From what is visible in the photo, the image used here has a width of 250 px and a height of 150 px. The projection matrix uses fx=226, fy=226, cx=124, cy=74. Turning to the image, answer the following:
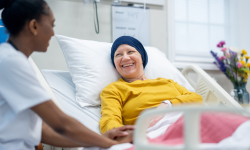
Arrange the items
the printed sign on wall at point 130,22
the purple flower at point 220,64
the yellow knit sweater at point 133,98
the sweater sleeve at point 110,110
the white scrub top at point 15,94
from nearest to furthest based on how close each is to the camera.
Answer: the white scrub top at point 15,94
the sweater sleeve at point 110,110
the yellow knit sweater at point 133,98
the printed sign on wall at point 130,22
the purple flower at point 220,64

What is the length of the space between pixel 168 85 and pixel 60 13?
114 cm

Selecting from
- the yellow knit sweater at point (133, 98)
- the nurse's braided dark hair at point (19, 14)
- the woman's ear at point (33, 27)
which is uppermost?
the nurse's braided dark hair at point (19, 14)

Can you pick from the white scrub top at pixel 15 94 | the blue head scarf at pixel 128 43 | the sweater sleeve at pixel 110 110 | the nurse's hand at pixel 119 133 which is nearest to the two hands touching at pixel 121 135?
the nurse's hand at pixel 119 133

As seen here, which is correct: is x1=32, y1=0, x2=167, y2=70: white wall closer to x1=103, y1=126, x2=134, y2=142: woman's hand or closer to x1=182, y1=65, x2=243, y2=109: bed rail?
x1=182, y1=65, x2=243, y2=109: bed rail

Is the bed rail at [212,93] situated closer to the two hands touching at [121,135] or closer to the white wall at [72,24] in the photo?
the two hands touching at [121,135]

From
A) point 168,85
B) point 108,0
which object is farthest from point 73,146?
point 108,0

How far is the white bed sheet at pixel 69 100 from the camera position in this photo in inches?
49.5

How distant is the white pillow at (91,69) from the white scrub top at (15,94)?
0.61 meters

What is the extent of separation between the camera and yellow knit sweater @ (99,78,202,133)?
1229 millimetres

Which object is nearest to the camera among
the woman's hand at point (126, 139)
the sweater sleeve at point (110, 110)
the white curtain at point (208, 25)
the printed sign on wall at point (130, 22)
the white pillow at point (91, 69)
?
the woman's hand at point (126, 139)

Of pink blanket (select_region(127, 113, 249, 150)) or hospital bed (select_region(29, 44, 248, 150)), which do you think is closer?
pink blanket (select_region(127, 113, 249, 150))

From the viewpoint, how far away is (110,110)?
1.21 m

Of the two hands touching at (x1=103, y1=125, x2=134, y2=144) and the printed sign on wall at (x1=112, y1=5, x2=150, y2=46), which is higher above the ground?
the printed sign on wall at (x1=112, y1=5, x2=150, y2=46)

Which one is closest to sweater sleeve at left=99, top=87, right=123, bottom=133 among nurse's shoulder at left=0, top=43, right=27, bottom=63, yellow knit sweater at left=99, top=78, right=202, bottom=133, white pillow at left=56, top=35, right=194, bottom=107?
yellow knit sweater at left=99, top=78, right=202, bottom=133
